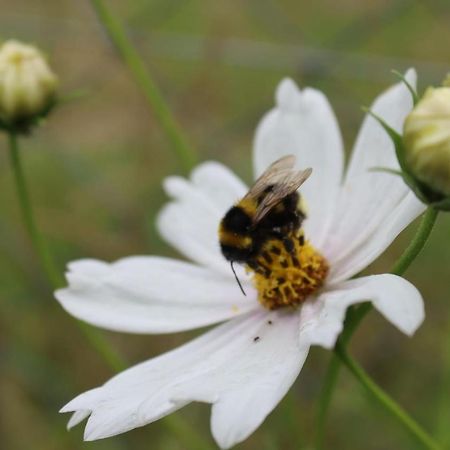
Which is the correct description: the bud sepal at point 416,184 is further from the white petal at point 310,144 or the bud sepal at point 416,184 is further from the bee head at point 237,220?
the white petal at point 310,144

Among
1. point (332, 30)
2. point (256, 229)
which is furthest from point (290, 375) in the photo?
point (332, 30)

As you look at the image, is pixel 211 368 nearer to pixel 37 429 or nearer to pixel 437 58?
pixel 37 429

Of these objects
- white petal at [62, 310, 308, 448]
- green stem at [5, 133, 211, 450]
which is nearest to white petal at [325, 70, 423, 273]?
white petal at [62, 310, 308, 448]

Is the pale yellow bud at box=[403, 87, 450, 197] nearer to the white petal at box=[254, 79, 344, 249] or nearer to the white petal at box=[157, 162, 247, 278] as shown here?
the white petal at box=[254, 79, 344, 249]

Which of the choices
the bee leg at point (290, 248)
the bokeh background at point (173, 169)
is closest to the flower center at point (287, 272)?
the bee leg at point (290, 248)

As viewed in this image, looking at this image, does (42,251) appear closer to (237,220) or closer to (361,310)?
(237,220)

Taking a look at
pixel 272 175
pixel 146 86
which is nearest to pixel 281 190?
pixel 272 175
